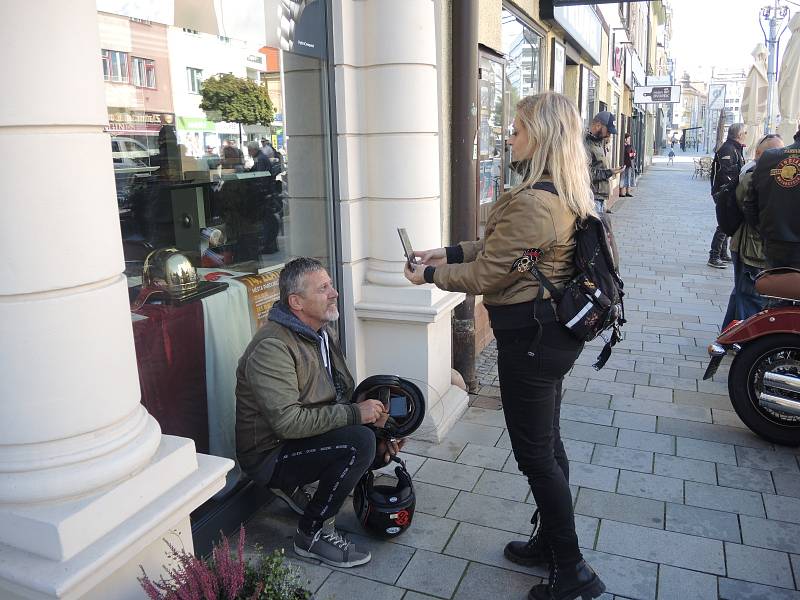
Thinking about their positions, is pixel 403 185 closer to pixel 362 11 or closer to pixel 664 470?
pixel 362 11

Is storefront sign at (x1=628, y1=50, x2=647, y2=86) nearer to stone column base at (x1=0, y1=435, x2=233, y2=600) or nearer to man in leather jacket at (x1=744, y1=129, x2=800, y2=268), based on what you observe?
man in leather jacket at (x1=744, y1=129, x2=800, y2=268)

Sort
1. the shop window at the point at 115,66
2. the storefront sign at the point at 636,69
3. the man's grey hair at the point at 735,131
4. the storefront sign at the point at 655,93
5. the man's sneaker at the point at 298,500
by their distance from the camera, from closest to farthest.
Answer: the shop window at the point at 115,66 → the man's sneaker at the point at 298,500 → the man's grey hair at the point at 735,131 → the storefront sign at the point at 636,69 → the storefront sign at the point at 655,93

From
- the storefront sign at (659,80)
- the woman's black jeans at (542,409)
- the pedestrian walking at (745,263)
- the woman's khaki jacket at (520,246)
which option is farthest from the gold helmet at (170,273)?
the storefront sign at (659,80)

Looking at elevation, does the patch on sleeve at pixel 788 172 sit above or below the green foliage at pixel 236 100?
below

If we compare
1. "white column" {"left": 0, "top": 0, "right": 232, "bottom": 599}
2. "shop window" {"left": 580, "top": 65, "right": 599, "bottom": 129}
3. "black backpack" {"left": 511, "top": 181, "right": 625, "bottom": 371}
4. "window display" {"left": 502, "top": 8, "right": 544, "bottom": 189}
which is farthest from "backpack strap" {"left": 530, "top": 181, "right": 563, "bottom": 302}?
"shop window" {"left": 580, "top": 65, "right": 599, "bottom": 129}

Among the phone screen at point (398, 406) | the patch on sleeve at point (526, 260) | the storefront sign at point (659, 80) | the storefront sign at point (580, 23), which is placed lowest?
the phone screen at point (398, 406)

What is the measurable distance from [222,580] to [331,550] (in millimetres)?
1079

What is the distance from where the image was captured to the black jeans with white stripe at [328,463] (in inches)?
114

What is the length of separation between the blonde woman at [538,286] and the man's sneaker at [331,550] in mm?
768

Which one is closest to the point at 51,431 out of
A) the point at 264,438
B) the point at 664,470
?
the point at 264,438

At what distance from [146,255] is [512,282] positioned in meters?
1.55

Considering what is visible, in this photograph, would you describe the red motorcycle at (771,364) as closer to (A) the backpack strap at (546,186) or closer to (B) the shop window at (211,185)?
(A) the backpack strap at (546,186)

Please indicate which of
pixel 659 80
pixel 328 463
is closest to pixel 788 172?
pixel 328 463

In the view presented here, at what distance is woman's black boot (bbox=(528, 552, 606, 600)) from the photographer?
2689 mm
